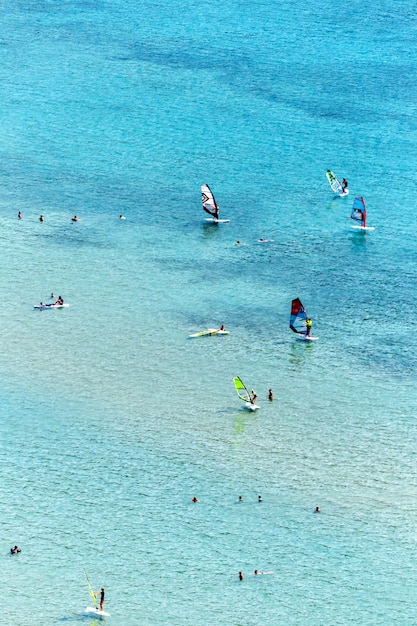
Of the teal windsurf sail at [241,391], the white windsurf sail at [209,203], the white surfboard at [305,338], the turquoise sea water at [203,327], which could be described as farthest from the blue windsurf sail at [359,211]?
the teal windsurf sail at [241,391]

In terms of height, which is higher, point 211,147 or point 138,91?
point 138,91

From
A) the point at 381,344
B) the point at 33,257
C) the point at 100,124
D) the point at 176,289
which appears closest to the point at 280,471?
the point at 381,344

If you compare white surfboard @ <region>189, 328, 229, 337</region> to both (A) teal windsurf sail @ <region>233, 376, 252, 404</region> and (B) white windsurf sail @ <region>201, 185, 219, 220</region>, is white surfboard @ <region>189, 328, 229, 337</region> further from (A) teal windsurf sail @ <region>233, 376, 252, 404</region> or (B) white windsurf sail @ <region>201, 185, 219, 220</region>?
(B) white windsurf sail @ <region>201, 185, 219, 220</region>

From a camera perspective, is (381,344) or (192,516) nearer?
(192,516)

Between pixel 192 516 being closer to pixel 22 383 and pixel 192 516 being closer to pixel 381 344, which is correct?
pixel 22 383

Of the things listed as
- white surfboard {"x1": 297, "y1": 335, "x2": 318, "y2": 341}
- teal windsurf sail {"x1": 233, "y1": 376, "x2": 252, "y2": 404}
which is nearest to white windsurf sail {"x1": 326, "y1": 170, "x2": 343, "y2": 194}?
white surfboard {"x1": 297, "y1": 335, "x2": 318, "y2": 341}

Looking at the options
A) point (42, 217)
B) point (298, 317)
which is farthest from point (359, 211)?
point (42, 217)

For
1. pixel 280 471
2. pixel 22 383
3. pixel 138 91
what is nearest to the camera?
pixel 280 471
